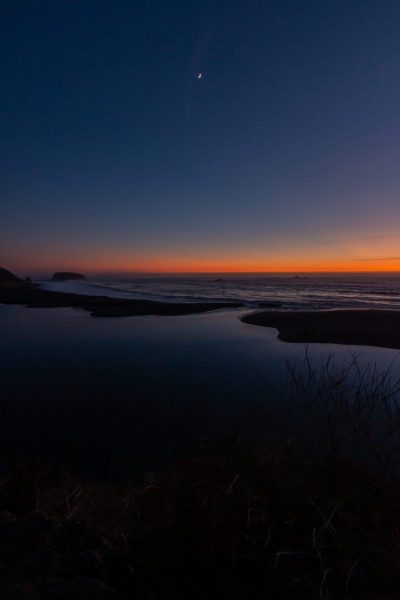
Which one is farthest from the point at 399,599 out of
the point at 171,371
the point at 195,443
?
the point at 171,371

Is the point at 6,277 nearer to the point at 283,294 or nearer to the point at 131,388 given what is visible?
the point at 283,294

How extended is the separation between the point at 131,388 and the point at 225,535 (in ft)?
21.5

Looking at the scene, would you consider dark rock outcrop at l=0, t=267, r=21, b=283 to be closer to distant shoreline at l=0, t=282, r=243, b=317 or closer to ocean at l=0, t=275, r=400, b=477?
distant shoreline at l=0, t=282, r=243, b=317

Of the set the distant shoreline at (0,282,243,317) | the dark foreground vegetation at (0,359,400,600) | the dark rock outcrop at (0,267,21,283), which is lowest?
the dark foreground vegetation at (0,359,400,600)

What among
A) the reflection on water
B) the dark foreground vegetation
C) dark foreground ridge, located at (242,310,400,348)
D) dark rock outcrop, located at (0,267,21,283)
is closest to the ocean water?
dark foreground ridge, located at (242,310,400,348)

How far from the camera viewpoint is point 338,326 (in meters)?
19.1

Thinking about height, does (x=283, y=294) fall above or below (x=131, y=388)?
above

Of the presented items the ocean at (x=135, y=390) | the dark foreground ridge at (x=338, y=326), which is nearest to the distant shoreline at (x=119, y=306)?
the dark foreground ridge at (x=338, y=326)

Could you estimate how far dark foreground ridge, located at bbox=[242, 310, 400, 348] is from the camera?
15.7m

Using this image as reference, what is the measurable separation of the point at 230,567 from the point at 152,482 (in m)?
1.91

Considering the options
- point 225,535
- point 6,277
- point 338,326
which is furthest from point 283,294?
point 6,277

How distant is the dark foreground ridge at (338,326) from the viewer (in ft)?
51.4

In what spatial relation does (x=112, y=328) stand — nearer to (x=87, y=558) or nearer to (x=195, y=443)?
(x=195, y=443)

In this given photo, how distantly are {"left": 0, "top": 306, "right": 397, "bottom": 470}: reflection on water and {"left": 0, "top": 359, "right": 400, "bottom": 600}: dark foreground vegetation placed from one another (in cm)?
210
